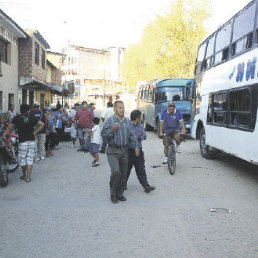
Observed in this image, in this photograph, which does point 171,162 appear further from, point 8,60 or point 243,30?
point 8,60

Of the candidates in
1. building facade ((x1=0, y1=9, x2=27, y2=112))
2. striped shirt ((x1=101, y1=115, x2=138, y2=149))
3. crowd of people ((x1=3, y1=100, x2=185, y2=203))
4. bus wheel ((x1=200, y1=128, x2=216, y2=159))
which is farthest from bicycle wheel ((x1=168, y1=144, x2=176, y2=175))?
building facade ((x1=0, y1=9, x2=27, y2=112))

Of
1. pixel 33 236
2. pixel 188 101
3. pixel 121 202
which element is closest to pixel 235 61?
pixel 121 202

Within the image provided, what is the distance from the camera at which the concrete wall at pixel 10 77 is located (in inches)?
738

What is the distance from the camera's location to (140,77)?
4494 centimetres

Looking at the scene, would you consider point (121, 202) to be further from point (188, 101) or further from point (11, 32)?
point (11, 32)

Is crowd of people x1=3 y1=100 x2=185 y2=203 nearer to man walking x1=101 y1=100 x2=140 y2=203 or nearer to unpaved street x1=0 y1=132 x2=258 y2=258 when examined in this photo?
man walking x1=101 y1=100 x2=140 y2=203

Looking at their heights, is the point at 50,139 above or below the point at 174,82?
below

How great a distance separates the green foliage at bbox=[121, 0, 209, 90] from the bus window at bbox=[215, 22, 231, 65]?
68.2 ft

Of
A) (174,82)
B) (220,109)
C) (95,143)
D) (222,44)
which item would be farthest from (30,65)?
(220,109)

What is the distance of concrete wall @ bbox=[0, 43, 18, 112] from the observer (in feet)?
61.5

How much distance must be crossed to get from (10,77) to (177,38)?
1579cm

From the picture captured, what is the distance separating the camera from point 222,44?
33.2 feet

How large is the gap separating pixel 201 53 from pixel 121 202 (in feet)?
26.2

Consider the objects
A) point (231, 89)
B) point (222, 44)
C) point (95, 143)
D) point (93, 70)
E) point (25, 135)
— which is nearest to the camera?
point (25, 135)
